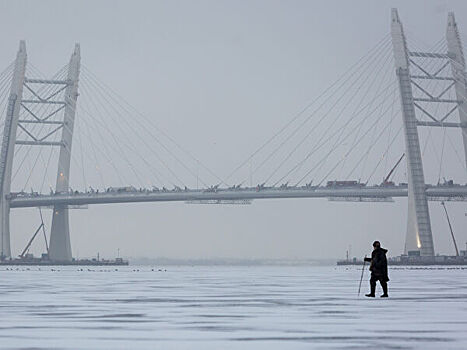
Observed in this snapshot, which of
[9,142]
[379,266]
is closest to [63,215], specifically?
[9,142]

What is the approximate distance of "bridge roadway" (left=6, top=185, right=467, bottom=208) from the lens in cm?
11094

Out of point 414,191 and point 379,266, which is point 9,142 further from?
point 379,266

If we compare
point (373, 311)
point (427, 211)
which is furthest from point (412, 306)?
point (427, 211)

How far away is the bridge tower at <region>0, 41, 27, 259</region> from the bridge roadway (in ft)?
10.8

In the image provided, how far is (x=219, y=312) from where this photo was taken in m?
20.6

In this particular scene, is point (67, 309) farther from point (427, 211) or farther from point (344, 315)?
point (427, 211)

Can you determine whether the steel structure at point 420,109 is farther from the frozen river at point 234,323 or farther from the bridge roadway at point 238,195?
the frozen river at point 234,323

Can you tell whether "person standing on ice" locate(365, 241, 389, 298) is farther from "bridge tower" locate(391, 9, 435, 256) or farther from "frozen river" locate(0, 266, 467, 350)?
"bridge tower" locate(391, 9, 435, 256)

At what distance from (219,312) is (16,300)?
7018 millimetres

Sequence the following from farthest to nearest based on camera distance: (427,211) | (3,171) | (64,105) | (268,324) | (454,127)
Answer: (64,105), (3,171), (454,127), (427,211), (268,324)

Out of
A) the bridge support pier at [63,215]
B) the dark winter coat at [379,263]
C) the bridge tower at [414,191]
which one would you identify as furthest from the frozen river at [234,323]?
the bridge support pier at [63,215]

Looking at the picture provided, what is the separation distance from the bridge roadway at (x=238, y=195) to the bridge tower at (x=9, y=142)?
3.28m

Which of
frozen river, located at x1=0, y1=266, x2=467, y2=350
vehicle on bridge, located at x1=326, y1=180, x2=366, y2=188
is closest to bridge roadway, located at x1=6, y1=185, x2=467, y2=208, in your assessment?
vehicle on bridge, located at x1=326, y1=180, x2=366, y2=188

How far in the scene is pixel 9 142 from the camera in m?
123
